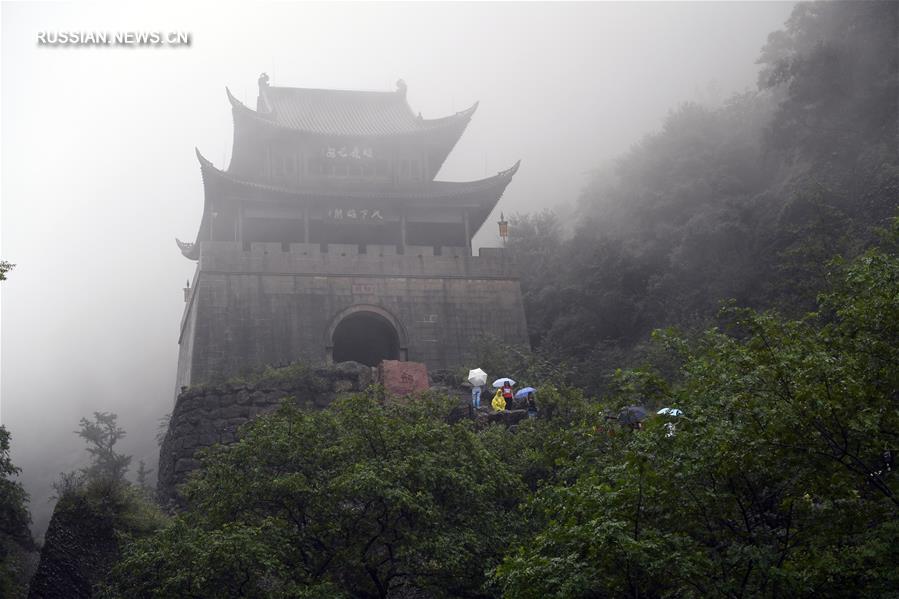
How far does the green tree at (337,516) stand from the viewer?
33.8ft

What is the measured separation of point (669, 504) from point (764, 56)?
29451 millimetres

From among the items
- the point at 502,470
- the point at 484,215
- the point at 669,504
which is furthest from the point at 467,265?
the point at 669,504

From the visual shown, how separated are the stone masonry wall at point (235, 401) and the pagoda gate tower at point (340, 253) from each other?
1.82 m

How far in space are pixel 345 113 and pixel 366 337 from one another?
25.3 ft

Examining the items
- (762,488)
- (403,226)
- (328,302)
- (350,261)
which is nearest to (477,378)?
(328,302)

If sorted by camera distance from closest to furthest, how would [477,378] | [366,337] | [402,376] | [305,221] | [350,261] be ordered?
[477,378] → [402,376] → [350,261] → [305,221] → [366,337]

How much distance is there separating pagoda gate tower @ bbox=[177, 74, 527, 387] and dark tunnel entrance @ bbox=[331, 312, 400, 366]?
4 cm

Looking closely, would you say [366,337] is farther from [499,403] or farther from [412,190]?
[499,403]

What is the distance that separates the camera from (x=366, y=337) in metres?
27.5

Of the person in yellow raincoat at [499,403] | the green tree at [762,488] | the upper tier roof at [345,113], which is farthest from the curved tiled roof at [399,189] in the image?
the green tree at [762,488]

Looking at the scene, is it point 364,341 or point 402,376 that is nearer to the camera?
point 402,376

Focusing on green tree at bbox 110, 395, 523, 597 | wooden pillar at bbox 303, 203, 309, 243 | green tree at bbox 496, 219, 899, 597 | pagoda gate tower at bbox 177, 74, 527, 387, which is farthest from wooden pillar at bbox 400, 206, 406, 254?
green tree at bbox 496, 219, 899, 597

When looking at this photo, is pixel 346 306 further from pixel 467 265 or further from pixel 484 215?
pixel 484 215

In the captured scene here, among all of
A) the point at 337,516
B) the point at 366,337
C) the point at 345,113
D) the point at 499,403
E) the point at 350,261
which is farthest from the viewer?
the point at 345,113
